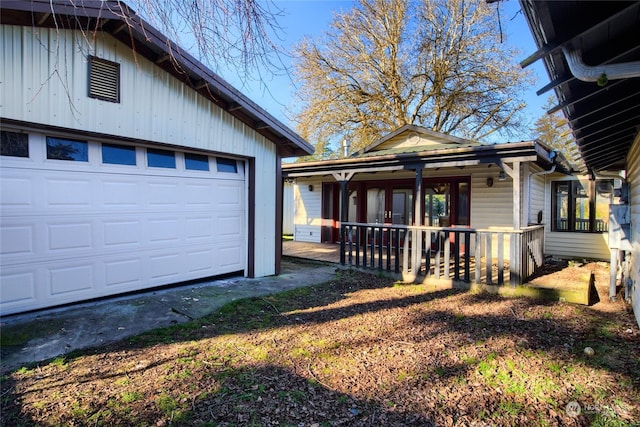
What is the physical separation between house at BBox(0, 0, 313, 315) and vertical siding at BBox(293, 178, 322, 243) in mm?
5300

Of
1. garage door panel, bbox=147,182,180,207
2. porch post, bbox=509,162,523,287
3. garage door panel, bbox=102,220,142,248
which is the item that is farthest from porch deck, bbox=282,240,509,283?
garage door panel, bbox=102,220,142,248

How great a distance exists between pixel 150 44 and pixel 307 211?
8.06m

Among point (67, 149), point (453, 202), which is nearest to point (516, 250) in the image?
point (453, 202)

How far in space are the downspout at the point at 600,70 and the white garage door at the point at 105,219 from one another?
17.1 ft

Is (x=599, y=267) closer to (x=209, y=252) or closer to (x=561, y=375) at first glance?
(x=561, y=375)

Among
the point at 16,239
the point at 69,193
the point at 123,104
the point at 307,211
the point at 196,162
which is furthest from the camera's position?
the point at 307,211

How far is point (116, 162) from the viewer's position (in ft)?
16.4

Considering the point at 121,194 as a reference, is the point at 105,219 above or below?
below

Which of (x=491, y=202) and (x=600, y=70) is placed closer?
(x=600, y=70)

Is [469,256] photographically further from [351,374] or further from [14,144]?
[14,144]

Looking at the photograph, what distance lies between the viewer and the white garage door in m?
4.16

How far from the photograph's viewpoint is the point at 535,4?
6.64ft

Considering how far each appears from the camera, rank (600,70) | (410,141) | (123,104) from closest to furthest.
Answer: (600,70)
(123,104)
(410,141)

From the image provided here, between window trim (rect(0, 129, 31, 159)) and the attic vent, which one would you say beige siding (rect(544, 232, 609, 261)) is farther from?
window trim (rect(0, 129, 31, 159))
